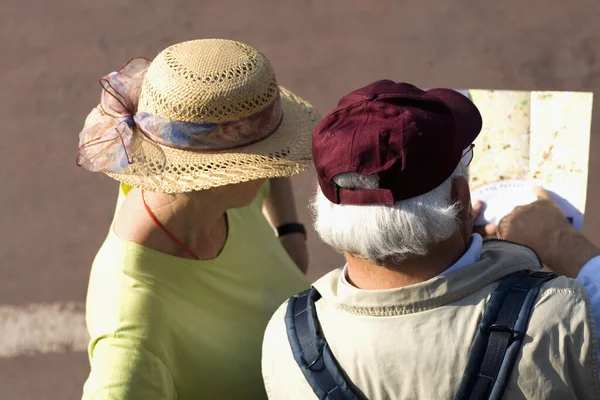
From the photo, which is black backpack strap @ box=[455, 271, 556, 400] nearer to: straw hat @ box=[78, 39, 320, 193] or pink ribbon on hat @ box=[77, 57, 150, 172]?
straw hat @ box=[78, 39, 320, 193]

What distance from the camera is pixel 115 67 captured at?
5297 millimetres

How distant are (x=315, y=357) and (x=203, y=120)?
0.70 meters

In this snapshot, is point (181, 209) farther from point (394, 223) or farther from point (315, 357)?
point (394, 223)

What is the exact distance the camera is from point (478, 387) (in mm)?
1493

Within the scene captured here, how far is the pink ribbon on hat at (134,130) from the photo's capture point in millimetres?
2039

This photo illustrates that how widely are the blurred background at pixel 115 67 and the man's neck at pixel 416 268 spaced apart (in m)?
2.68

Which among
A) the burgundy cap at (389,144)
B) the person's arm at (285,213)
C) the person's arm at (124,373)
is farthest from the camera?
the person's arm at (285,213)

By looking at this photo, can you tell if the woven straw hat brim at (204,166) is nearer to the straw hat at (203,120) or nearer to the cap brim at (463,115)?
the straw hat at (203,120)

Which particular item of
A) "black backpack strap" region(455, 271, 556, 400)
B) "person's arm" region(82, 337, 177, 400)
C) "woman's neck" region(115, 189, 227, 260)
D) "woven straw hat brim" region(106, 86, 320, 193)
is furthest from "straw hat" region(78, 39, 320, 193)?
"black backpack strap" region(455, 271, 556, 400)

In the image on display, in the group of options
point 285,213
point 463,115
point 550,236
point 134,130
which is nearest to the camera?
point 463,115

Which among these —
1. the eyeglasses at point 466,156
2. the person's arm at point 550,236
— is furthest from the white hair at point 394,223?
the person's arm at point 550,236

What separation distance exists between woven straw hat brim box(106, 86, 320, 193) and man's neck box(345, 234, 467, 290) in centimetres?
52

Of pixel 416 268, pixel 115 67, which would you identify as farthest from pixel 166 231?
pixel 115 67

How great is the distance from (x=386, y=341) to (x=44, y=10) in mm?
4832
